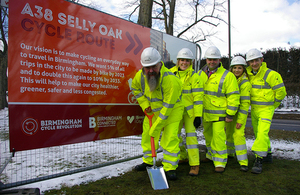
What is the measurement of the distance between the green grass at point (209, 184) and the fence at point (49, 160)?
0.57m

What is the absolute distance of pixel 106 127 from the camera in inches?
149

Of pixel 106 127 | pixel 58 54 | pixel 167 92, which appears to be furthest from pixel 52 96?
pixel 167 92

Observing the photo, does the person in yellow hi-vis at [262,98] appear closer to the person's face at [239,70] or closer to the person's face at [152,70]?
the person's face at [239,70]

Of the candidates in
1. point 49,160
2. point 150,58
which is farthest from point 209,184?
point 49,160

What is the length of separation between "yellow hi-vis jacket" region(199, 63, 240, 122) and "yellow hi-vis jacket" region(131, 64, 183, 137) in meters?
0.78

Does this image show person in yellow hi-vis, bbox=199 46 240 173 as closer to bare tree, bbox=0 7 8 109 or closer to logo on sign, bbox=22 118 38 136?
logo on sign, bbox=22 118 38 136

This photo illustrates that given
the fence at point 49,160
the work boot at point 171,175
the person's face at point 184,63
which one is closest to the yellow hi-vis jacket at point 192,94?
the person's face at point 184,63

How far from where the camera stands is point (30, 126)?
2883mm

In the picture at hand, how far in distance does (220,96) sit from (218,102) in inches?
4.8

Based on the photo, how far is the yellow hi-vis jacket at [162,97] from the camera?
10.6ft

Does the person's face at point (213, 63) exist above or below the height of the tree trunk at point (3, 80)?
above

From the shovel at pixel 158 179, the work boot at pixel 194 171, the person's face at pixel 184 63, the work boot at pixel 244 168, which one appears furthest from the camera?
the person's face at pixel 184 63

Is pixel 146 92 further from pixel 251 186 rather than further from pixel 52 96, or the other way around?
pixel 251 186

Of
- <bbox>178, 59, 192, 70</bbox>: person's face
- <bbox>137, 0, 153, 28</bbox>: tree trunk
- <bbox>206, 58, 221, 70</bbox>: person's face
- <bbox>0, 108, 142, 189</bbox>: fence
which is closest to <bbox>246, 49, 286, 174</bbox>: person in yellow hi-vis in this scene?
<bbox>206, 58, 221, 70</bbox>: person's face
